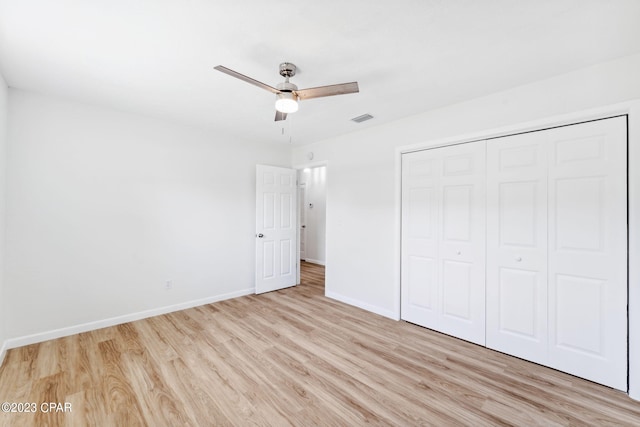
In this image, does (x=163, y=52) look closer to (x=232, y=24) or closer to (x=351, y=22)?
(x=232, y=24)

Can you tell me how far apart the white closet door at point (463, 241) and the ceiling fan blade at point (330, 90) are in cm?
161

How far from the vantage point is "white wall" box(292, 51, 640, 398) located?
2184 millimetres

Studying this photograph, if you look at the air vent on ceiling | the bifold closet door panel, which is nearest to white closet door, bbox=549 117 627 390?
the bifold closet door panel

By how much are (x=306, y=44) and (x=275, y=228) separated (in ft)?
10.4

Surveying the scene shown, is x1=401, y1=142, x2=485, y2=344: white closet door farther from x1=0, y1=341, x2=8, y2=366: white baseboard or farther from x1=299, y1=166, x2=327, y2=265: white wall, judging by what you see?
x1=0, y1=341, x2=8, y2=366: white baseboard

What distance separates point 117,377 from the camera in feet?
7.34

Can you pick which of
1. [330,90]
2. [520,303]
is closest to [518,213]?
[520,303]

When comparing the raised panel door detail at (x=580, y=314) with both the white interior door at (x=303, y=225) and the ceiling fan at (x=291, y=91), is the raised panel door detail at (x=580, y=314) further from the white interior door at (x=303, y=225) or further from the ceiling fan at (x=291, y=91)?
the white interior door at (x=303, y=225)

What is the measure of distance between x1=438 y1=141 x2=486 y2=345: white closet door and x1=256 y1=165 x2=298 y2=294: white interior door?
8.61 ft

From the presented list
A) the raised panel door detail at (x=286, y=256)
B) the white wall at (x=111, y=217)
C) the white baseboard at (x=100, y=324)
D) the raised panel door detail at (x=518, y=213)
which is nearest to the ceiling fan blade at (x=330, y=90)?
the raised panel door detail at (x=518, y=213)

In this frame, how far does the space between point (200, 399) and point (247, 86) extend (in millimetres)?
2680

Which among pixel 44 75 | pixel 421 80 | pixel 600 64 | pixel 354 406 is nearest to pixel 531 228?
pixel 600 64

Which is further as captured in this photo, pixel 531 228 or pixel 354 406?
pixel 531 228

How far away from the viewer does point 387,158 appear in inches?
141
